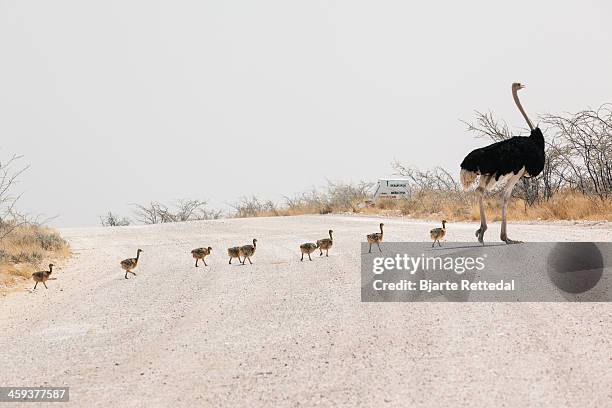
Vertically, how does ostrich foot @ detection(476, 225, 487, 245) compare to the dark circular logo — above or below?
above

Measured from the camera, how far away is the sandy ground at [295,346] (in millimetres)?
4902

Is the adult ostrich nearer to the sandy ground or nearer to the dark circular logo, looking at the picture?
the dark circular logo

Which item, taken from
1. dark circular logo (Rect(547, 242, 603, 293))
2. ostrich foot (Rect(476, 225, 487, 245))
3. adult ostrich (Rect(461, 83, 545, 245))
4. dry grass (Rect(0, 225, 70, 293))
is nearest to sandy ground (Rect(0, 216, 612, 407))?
dark circular logo (Rect(547, 242, 603, 293))

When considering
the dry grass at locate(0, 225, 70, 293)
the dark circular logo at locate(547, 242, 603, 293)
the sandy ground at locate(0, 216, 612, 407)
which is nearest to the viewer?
the sandy ground at locate(0, 216, 612, 407)

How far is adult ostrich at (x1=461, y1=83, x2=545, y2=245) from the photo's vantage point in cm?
1111

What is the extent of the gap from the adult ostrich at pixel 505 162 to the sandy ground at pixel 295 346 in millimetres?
2781

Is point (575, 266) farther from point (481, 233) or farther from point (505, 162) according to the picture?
point (481, 233)

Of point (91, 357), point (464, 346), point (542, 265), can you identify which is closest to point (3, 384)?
point (91, 357)

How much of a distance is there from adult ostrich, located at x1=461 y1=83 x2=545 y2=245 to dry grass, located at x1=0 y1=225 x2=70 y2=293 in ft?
25.1

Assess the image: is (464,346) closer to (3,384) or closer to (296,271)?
(3,384)

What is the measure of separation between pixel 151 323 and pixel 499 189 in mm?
18526

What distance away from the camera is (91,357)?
633 cm

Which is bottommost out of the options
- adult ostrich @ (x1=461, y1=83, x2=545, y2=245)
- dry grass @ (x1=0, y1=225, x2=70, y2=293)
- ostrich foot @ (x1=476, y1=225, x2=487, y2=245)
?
dry grass @ (x1=0, y1=225, x2=70, y2=293)

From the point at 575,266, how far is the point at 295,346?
4479mm
